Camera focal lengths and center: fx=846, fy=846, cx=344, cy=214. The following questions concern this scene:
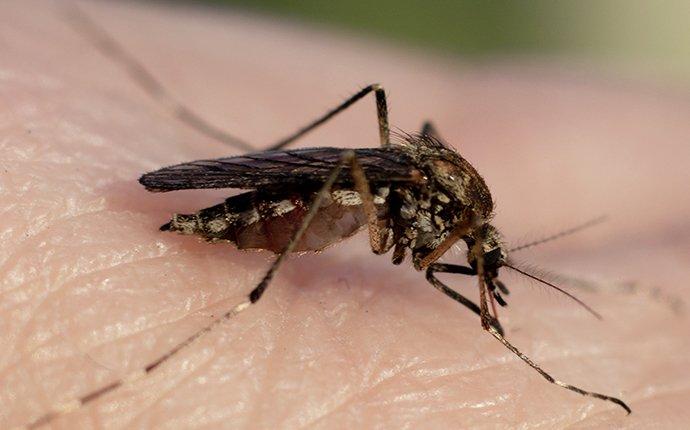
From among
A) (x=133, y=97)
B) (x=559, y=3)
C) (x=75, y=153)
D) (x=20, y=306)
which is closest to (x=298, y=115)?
(x=133, y=97)

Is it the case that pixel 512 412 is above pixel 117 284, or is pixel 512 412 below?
below

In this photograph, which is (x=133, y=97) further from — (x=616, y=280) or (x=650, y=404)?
(x=650, y=404)

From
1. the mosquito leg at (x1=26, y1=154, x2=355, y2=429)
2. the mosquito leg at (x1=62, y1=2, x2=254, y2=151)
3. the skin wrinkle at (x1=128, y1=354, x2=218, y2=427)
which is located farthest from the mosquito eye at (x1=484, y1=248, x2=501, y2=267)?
the mosquito leg at (x1=62, y1=2, x2=254, y2=151)

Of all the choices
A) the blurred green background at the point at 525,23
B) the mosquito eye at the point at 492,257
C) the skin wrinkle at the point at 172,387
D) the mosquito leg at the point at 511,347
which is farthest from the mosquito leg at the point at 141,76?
the blurred green background at the point at 525,23

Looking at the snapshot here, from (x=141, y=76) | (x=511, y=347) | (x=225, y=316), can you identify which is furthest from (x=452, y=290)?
(x=141, y=76)

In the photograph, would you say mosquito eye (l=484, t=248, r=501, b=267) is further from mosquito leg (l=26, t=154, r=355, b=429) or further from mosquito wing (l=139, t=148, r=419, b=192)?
mosquito leg (l=26, t=154, r=355, b=429)

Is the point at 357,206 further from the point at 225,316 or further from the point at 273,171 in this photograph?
the point at 225,316
